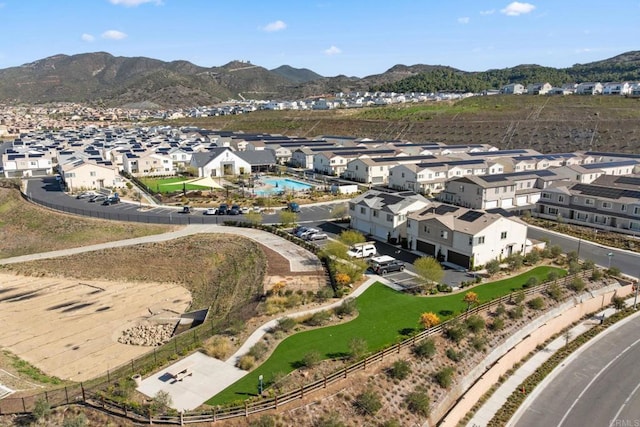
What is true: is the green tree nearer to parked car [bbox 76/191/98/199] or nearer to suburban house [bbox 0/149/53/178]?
parked car [bbox 76/191/98/199]

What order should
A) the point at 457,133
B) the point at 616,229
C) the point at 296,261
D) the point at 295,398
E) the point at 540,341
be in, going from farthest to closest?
1. the point at 457,133
2. the point at 616,229
3. the point at 296,261
4. the point at 540,341
5. the point at 295,398

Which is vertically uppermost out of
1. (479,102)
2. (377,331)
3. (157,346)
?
(479,102)

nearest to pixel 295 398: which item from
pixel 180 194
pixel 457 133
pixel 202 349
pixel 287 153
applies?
pixel 202 349

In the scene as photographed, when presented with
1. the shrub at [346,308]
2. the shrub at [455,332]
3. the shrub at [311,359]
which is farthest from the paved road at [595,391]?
the shrub at [346,308]

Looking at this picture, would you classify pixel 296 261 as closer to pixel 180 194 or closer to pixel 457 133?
pixel 180 194

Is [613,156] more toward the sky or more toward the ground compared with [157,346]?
more toward the sky

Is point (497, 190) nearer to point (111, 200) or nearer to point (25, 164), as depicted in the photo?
point (111, 200)

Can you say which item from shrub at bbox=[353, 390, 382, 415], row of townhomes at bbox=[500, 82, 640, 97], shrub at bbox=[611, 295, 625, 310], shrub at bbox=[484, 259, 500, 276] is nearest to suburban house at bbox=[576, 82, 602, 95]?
row of townhomes at bbox=[500, 82, 640, 97]

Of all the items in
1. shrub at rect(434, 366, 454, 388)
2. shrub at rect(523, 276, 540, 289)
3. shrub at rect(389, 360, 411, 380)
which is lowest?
shrub at rect(434, 366, 454, 388)
